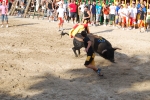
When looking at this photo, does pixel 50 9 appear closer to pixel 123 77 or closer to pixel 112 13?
pixel 112 13

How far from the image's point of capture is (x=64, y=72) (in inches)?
412

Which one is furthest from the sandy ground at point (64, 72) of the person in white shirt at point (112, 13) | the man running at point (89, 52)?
the person in white shirt at point (112, 13)

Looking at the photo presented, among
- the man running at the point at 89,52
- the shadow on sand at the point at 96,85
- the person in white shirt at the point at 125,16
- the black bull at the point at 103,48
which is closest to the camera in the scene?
the shadow on sand at the point at 96,85

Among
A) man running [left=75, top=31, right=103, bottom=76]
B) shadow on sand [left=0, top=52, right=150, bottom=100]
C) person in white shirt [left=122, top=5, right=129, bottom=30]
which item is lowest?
shadow on sand [left=0, top=52, right=150, bottom=100]

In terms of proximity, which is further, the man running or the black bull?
the black bull

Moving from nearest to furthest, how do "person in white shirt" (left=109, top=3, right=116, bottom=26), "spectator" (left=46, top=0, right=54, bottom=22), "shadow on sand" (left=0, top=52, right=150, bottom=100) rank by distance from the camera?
"shadow on sand" (left=0, top=52, right=150, bottom=100)
"person in white shirt" (left=109, top=3, right=116, bottom=26)
"spectator" (left=46, top=0, right=54, bottom=22)

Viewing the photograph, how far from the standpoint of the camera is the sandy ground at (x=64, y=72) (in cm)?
848

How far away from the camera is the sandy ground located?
334 inches

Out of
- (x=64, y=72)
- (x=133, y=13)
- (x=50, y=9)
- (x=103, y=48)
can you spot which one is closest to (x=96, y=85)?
(x=64, y=72)

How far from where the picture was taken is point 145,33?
61.6 ft

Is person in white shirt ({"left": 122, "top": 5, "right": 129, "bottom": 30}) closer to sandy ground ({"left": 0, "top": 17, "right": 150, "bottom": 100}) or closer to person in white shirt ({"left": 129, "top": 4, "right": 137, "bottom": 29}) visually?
person in white shirt ({"left": 129, "top": 4, "right": 137, "bottom": 29})

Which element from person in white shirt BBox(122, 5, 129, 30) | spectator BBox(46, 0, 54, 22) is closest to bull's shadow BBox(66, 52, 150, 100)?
person in white shirt BBox(122, 5, 129, 30)

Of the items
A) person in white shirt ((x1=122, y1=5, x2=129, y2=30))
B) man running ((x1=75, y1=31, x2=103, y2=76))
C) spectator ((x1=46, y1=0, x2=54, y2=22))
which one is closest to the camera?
man running ((x1=75, y1=31, x2=103, y2=76))

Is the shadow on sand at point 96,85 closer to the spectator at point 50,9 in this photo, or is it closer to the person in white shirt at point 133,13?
the person in white shirt at point 133,13
